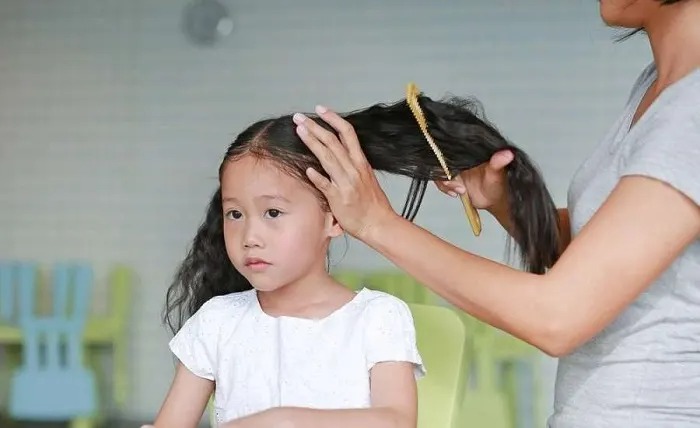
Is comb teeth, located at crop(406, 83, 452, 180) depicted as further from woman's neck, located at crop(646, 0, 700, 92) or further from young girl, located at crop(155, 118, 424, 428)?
woman's neck, located at crop(646, 0, 700, 92)

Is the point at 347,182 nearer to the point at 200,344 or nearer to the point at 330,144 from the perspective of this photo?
the point at 330,144

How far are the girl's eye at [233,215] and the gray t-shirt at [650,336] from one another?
0.46 meters

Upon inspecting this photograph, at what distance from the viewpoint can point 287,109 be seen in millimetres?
3543

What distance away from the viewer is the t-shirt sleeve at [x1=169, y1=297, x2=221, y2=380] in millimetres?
1409

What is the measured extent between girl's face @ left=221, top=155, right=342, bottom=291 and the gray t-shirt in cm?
38

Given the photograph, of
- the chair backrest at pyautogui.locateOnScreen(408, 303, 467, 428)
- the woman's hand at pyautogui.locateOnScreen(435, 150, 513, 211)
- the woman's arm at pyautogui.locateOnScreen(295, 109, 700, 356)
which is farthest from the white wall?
the woman's arm at pyautogui.locateOnScreen(295, 109, 700, 356)

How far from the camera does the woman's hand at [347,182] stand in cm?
116

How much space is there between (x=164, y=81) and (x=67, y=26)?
1.51ft

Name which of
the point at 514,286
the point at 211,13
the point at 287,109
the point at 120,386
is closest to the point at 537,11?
the point at 287,109

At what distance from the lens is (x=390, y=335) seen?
1327 millimetres

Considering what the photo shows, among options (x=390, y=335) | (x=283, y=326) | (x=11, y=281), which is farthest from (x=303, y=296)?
(x=11, y=281)

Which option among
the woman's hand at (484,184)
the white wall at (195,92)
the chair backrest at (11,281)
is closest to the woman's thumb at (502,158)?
the woman's hand at (484,184)

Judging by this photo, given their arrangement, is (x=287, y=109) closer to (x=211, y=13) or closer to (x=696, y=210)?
(x=211, y=13)

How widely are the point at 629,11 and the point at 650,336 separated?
376mm
